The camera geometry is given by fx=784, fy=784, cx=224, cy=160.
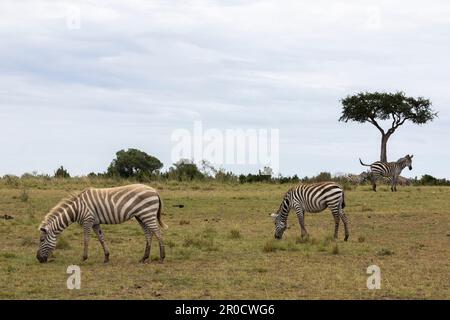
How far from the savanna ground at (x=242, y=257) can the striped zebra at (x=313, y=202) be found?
400 millimetres

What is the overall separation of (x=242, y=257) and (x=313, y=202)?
3609 mm

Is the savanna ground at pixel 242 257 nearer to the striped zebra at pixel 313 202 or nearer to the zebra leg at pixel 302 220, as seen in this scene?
the zebra leg at pixel 302 220

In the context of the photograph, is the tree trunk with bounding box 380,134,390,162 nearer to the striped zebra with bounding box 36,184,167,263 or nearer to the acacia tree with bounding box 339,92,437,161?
the acacia tree with bounding box 339,92,437,161

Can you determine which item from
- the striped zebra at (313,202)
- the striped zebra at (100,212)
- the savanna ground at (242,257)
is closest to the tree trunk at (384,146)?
the savanna ground at (242,257)

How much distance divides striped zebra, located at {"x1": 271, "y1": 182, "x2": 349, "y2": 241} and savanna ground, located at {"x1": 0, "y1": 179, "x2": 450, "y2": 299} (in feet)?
1.31

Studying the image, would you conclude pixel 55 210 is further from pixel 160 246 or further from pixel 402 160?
pixel 402 160

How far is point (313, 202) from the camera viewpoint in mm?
18781

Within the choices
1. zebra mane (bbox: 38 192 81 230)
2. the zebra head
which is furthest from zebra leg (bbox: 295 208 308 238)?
the zebra head

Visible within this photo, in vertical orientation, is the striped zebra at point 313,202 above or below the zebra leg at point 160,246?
above

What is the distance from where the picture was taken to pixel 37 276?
13375 mm

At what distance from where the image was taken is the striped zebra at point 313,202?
18.6 meters

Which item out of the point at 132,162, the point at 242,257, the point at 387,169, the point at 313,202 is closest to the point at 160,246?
the point at 242,257

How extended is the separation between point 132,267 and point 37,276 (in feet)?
6.01
